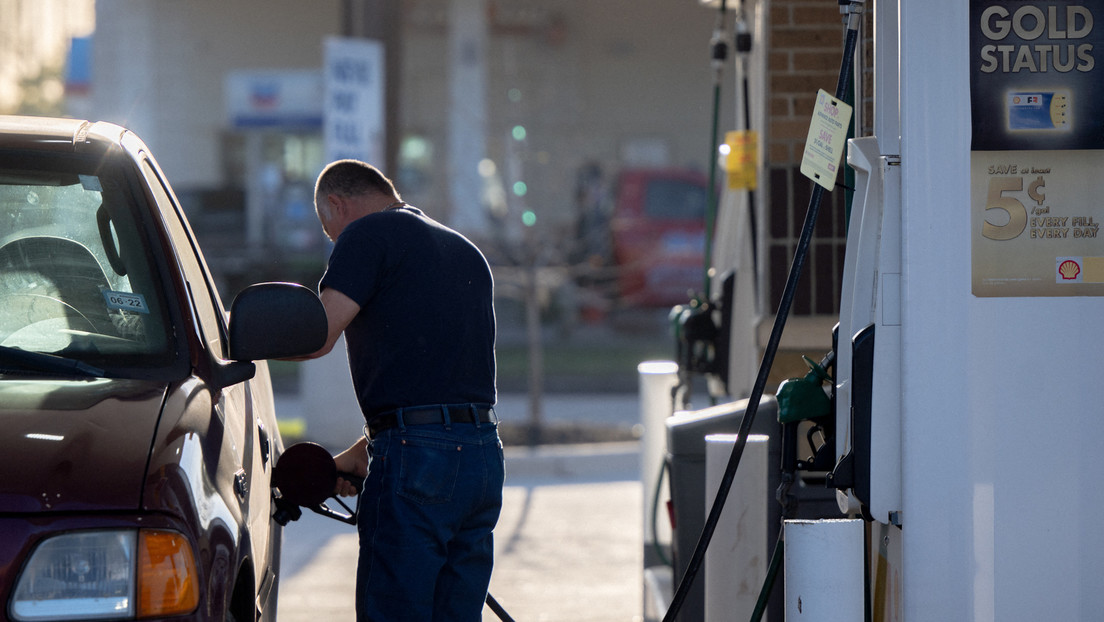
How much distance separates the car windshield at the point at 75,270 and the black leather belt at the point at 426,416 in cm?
78

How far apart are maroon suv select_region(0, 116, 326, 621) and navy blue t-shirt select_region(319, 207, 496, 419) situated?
35cm

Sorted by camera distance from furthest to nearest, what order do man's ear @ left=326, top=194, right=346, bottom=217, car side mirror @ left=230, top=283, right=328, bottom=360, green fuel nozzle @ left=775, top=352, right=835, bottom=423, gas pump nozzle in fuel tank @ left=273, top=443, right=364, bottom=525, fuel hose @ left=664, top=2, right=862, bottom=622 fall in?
man's ear @ left=326, top=194, right=346, bottom=217, gas pump nozzle in fuel tank @ left=273, top=443, right=364, bottom=525, green fuel nozzle @ left=775, top=352, right=835, bottom=423, fuel hose @ left=664, top=2, right=862, bottom=622, car side mirror @ left=230, top=283, right=328, bottom=360

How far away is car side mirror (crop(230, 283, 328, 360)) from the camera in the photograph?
2936mm

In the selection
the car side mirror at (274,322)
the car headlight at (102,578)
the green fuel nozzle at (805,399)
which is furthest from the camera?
the green fuel nozzle at (805,399)

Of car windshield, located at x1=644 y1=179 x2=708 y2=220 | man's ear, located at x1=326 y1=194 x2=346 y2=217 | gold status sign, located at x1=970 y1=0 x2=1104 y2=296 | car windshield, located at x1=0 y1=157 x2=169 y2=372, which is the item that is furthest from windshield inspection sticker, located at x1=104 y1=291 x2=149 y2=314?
car windshield, located at x1=644 y1=179 x2=708 y2=220

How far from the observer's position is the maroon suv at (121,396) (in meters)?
2.30

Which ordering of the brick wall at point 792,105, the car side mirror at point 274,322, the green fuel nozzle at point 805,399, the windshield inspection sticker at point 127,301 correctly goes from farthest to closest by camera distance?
1. the brick wall at point 792,105
2. the green fuel nozzle at point 805,399
3. the windshield inspection sticker at point 127,301
4. the car side mirror at point 274,322

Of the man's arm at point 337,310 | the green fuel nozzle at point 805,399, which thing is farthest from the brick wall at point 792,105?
the man's arm at point 337,310

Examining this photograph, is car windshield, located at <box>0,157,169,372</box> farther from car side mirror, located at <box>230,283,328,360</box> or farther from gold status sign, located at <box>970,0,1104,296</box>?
gold status sign, located at <box>970,0,1104,296</box>

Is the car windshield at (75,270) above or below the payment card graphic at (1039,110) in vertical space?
below

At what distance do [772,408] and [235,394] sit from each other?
1.70 metres

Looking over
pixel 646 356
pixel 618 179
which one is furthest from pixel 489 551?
pixel 618 179

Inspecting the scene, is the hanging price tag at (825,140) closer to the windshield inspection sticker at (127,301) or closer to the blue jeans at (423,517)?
the blue jeans at (423,517)

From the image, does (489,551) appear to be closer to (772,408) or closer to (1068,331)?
(772,408)
